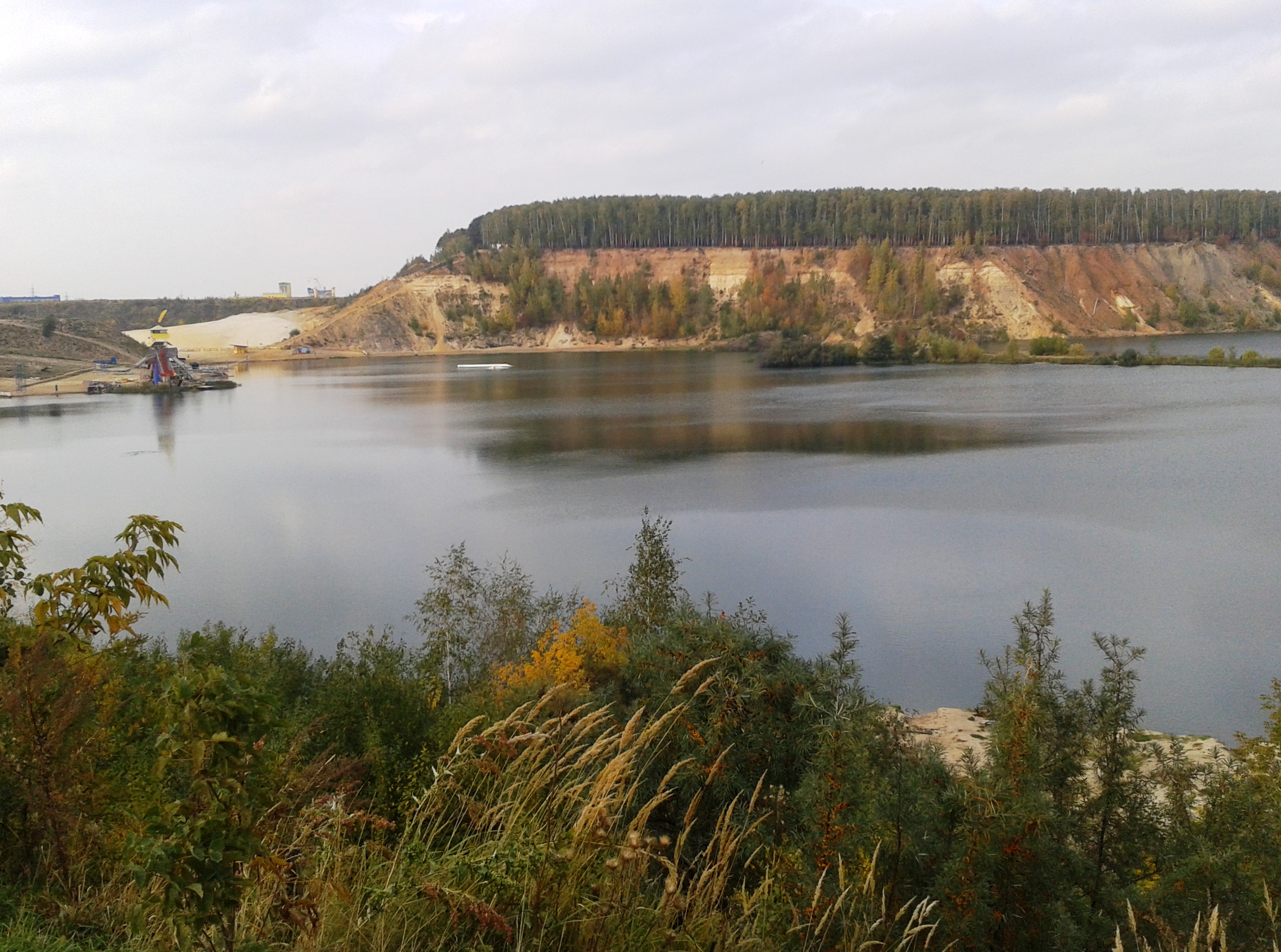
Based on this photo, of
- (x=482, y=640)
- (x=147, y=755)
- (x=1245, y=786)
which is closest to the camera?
(x=147, y=755)

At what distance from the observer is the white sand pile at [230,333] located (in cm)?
9712

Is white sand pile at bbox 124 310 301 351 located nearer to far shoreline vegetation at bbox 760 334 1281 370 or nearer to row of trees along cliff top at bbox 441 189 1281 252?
row of trees along cliff top at bbox 441 189 1281 252

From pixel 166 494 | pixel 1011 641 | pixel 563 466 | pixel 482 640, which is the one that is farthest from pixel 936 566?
pixel 166 494

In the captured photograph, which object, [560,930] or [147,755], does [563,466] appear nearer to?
[147,755]

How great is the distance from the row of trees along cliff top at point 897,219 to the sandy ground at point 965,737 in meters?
90.3

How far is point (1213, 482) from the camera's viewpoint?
77.6ft

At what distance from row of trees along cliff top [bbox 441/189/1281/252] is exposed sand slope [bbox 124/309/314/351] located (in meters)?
20.9

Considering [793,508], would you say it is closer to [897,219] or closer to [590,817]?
[590,817]

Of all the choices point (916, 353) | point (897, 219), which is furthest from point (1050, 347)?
point (897, 219)

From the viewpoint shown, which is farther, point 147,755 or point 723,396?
point 723,396

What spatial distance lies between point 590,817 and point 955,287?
298ft

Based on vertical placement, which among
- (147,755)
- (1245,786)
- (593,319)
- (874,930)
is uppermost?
(593,319)

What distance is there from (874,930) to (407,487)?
23.7 metres

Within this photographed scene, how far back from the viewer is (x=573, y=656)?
35.0ft
